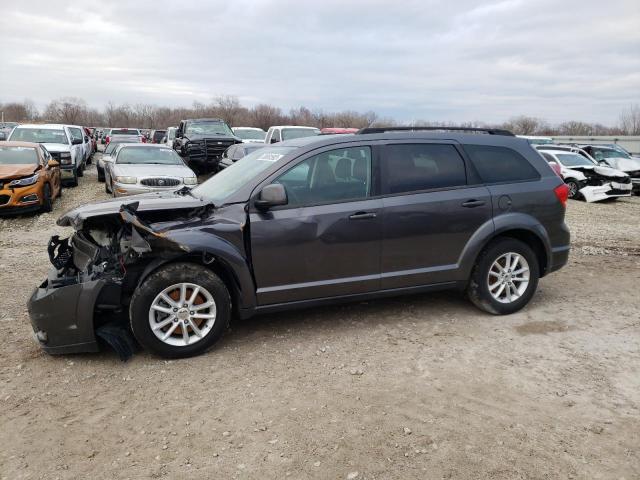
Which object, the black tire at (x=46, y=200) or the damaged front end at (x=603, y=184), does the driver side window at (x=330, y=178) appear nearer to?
the black tire at (x=46, y=200)

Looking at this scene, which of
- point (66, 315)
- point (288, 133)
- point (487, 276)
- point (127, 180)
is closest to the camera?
point (66, 315)

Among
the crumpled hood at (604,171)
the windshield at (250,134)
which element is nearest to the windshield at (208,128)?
the windshield at (250,134)

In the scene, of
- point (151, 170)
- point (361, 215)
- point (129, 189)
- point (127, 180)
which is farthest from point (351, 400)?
point (151, 170)

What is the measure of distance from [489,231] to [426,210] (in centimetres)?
72

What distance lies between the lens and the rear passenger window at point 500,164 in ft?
16.5

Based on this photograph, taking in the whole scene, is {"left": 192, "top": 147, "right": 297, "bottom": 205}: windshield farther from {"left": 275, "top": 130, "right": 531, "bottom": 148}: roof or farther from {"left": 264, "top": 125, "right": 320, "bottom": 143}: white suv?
{"left": 264, "top": 125, "right": 320, "bottom": 143}: white suv

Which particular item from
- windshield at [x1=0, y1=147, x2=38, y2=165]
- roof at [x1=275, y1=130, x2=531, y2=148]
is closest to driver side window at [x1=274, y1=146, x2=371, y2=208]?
A: roof at [x1=275, y1=130, x2=531, y2=148]

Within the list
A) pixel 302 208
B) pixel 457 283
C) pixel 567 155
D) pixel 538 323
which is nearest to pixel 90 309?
pixel 302 208

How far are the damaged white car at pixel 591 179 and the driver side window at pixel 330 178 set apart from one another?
12494mm

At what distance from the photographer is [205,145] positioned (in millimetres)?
16781

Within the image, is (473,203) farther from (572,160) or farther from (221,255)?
(572,160)

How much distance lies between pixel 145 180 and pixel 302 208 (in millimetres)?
7785

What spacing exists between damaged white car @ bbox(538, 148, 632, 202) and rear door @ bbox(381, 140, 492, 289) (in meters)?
11.8

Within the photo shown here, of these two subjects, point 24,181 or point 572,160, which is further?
point 572,160
